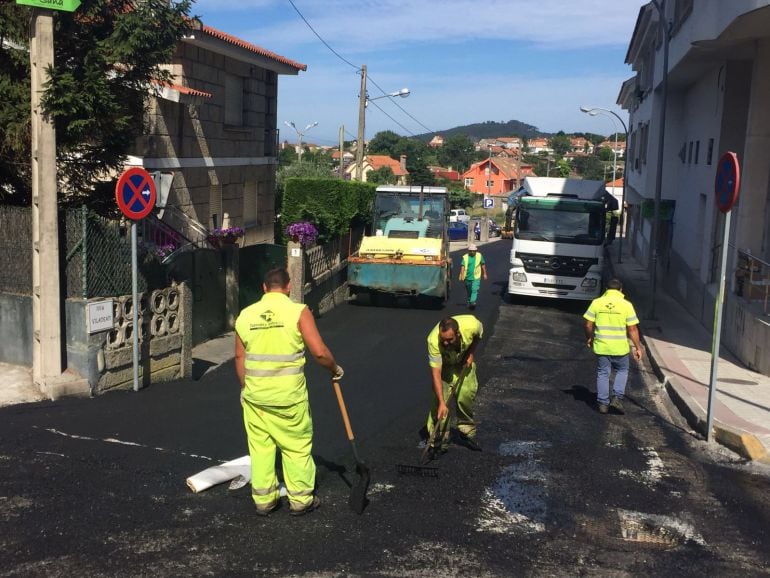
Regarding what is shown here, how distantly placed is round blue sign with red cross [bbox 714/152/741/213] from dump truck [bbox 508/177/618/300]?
9986 millimetres

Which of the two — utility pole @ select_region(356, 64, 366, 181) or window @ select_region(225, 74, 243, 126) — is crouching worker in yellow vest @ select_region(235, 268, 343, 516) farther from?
utility pole @ select_region(356, 64, 366, 181)

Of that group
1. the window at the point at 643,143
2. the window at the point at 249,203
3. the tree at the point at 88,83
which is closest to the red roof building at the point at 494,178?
the window at the point at 643,143

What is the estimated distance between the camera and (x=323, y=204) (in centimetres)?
1831

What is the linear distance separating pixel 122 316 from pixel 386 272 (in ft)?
26.9

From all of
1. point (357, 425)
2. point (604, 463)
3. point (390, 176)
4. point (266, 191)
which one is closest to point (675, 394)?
point (604, 463)

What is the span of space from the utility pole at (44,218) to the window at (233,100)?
33.3ft

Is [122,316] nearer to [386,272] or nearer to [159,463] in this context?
[159,463]

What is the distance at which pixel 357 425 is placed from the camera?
8.07m

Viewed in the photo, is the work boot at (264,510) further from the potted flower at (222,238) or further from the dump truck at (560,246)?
the dump truck at (560,246)

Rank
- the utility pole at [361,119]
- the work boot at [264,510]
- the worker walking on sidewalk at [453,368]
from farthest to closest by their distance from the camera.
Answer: the utility pole at [361,119] → the worker walking on sidewalk at [453,368] → the work boot at [264,510]

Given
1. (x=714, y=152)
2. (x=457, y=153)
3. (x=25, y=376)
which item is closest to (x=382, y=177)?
(x=457, y=153)

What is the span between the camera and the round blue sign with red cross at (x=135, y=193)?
8.61 meters

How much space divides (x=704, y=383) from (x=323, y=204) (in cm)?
1019

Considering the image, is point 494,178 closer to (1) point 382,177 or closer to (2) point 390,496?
(1) point 382,177
